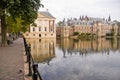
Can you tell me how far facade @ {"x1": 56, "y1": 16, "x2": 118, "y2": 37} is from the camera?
13616cm

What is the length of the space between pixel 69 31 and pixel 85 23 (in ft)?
42.7

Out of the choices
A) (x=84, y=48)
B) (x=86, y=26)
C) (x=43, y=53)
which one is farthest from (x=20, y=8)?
(x=86, y=26)

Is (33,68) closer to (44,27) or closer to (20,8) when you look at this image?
(20,8)

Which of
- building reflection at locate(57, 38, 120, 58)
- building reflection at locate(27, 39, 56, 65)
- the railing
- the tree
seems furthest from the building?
the railing

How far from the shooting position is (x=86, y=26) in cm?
14312

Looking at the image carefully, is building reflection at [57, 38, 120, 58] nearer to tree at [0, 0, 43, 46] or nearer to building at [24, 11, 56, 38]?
tree at [0, 0, 43, 46]

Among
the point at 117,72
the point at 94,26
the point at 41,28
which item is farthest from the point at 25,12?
the point at 94,26

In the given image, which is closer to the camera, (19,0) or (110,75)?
(110,75)

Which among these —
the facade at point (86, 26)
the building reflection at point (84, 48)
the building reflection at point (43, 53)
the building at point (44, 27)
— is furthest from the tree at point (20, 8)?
the facade at point (86, 26)

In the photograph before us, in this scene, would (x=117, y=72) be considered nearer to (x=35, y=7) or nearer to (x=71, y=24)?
(x=35, y=7)

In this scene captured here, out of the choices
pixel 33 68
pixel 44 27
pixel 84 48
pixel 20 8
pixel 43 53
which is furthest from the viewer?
pixel 44 27

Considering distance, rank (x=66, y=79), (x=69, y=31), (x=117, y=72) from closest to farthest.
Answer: (x=66, y=79) < (x=117, y=72) < (x=69, y=31)

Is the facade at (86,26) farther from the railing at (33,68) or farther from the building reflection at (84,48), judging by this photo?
the railing at (33,68)

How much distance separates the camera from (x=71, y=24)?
142125 millimetres
